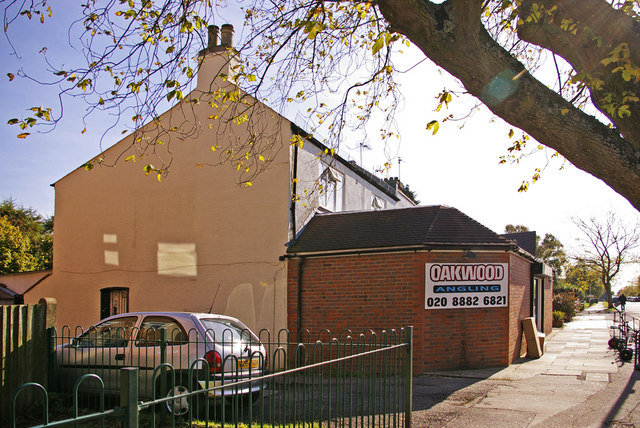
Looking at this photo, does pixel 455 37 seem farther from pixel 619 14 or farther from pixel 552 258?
pixel 552 258

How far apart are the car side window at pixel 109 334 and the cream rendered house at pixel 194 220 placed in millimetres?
5552

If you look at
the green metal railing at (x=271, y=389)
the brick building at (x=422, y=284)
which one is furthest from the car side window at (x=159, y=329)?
the brick building at (x=422, y=284)

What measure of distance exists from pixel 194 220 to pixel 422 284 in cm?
753

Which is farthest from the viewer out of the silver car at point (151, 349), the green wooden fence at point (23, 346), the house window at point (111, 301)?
the house window at point (111, 301)

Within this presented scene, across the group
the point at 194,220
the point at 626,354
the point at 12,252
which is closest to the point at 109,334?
the point at 194,220

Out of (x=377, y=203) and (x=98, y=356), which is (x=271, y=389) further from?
(x=377, y=203)

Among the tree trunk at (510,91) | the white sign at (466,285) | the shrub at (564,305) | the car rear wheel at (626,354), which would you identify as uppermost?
the tree trunk at (510,91)

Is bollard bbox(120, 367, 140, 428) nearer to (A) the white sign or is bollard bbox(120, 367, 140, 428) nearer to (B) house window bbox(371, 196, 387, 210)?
(A) the white sign

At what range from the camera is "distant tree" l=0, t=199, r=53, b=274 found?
26.6m

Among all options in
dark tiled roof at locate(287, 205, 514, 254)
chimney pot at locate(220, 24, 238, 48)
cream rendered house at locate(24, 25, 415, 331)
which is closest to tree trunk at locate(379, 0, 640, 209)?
dark tiled roof at locate(287, 205, 514, 254)

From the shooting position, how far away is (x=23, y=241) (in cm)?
2770

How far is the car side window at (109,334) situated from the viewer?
27.2 ft

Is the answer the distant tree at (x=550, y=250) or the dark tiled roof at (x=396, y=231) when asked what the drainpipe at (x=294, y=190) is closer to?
the dark tiled roof at (x=396, y=231)

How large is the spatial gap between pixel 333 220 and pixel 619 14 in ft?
37.2
